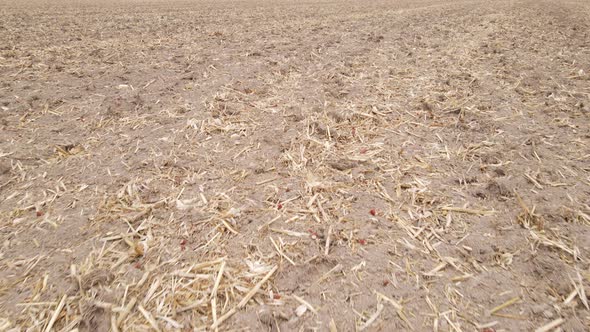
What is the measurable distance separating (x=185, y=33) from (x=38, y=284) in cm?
860

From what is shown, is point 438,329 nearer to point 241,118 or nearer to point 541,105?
point 241,118

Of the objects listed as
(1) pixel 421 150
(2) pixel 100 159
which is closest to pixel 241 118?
(2) pixel 100 159

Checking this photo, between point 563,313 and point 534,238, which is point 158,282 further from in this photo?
point 534,238

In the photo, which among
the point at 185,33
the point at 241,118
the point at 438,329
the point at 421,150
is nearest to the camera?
the point at 438,329

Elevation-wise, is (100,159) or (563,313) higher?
(100,159)

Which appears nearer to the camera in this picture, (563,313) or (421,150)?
(563,313)

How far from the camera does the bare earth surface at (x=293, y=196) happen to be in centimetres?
200

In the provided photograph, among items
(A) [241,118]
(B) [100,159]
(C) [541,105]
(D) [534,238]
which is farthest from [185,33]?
(D) [534,238]

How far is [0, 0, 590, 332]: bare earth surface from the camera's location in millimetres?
1998

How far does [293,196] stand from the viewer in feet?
9.55

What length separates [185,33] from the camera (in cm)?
899

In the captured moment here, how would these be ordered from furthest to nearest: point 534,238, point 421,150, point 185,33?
point 185,33
point 421,150
point 534,238

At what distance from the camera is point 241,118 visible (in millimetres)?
4246

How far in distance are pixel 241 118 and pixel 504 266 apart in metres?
3.43
